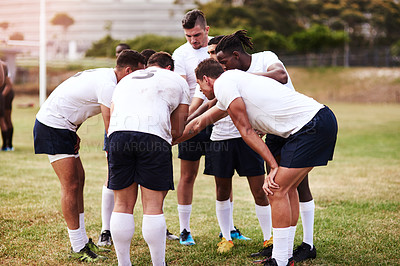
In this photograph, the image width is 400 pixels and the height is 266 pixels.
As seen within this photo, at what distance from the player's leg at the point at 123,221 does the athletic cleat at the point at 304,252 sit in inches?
74.5

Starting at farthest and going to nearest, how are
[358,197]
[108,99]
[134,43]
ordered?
1. [134,43]
2. [358,197]
3. [108,99]

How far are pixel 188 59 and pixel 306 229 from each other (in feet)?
8.55

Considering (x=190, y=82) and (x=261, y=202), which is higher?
(x=190, y=82)

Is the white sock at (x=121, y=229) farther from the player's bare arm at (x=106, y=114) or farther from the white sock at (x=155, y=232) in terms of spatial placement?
the player's bare arm at (x=106, y=114)

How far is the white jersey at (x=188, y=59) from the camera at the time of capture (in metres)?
6.01

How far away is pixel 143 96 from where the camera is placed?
419 centimetres

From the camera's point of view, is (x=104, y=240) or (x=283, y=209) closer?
(x=283, y=209)

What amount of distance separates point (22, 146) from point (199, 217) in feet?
29.5

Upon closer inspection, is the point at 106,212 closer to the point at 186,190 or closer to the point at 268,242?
the point at 186,190

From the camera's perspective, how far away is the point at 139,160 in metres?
4.18

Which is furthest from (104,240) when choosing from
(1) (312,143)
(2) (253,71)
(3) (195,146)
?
(1) (312,143)

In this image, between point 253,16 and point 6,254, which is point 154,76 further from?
point 253,16

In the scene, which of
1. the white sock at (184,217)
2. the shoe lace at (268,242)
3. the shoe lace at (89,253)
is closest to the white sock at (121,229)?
the shoe lace at (89,253)

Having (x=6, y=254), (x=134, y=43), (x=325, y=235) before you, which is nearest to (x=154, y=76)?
(x=6, y=254)
